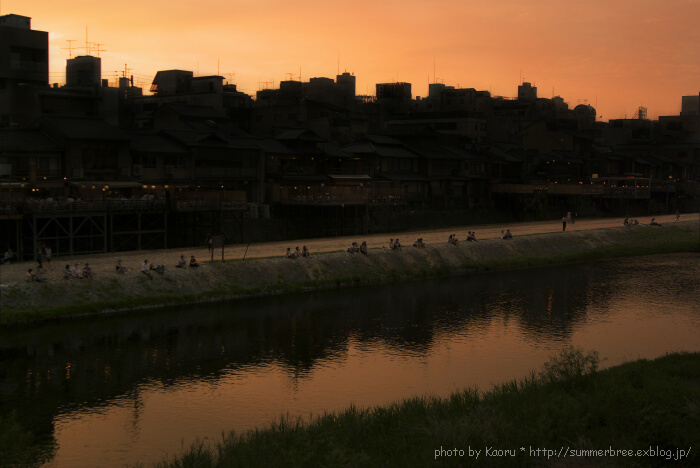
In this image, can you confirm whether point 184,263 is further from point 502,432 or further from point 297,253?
point 502,432

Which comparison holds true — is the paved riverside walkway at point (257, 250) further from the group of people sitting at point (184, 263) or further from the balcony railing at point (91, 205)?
the balcony railing at point (91, 205)

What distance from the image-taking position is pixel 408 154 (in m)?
79.0

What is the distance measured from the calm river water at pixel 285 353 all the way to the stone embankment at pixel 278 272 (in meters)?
1.35

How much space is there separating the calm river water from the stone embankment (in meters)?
1.35

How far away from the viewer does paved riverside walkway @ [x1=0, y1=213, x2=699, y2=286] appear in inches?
1594

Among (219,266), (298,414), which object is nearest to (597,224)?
(219,266)

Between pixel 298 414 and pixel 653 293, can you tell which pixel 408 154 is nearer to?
pixel 653 293

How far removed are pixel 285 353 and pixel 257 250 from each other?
2000cm

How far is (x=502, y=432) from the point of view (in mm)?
20484

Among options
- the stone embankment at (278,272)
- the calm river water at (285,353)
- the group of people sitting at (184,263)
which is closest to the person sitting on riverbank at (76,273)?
the stone embankment at (278,272)

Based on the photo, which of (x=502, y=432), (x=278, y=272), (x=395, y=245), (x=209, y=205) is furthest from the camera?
(x=395, y=245)

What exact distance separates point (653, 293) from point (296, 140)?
3500cm

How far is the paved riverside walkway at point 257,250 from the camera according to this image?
133ft

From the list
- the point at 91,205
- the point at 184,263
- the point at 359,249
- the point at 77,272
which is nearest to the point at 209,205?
the point at 91,205
